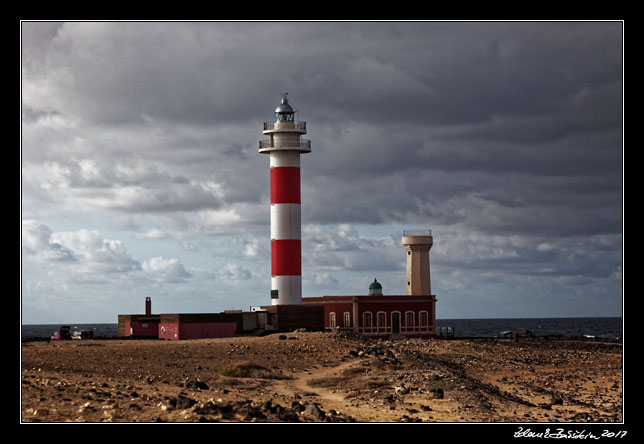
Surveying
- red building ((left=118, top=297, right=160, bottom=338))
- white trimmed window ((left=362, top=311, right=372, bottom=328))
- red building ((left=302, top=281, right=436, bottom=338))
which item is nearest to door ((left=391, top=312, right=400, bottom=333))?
red building ((left=302, top=281, right=436, bottom=338))

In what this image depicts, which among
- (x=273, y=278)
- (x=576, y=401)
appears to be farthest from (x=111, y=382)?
(x=273, y=278)

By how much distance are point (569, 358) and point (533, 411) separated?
92.7ft

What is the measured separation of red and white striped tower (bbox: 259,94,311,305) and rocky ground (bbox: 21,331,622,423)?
8.83 m

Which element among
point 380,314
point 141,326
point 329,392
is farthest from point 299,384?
point 380,314

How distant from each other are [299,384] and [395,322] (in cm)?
3475

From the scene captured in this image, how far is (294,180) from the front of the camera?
59.9 m

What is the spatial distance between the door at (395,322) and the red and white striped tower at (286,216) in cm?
1146

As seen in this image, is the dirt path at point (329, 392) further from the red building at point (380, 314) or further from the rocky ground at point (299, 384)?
the red building at point (380, 314)

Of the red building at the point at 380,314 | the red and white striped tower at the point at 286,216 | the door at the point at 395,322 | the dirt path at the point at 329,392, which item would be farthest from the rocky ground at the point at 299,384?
the door at the point at 395,322

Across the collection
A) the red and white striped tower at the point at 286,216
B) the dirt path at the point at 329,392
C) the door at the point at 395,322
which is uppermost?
the red and white striped tower at the point at 286,216

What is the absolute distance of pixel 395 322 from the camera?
68875 millimetres

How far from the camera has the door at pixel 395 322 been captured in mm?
68625

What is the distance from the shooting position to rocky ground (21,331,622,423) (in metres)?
24.2

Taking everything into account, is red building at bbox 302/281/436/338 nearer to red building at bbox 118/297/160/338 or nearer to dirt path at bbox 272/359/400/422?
red building at bbox 118/297/160/338
